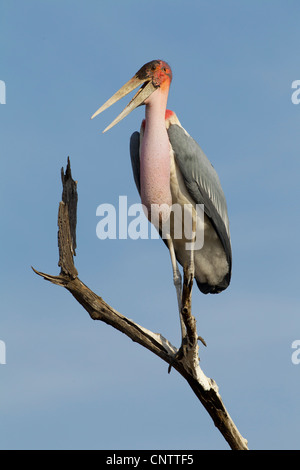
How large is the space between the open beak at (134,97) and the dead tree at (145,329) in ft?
3.54

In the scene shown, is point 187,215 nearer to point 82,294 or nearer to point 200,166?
point 200,166

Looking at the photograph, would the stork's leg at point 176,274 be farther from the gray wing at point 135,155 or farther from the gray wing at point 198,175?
the gray wing at point 135,155

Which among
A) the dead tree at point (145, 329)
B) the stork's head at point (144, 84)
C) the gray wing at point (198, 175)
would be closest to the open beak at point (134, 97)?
the stork's head at point (144, 84)

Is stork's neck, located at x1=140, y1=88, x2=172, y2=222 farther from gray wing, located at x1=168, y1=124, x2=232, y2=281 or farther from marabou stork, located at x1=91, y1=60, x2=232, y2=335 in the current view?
gray wing, located at x1=168, y1=124, x2=232, y2=281

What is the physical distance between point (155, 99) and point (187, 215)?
4.22 ft

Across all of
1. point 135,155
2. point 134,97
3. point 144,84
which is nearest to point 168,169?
point 135,155

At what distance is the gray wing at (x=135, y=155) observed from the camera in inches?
330

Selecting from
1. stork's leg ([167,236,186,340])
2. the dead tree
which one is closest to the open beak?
the dead tree

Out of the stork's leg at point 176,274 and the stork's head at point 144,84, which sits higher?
the stork's head at point 144,84

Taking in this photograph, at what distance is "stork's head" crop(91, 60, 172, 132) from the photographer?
8.01m

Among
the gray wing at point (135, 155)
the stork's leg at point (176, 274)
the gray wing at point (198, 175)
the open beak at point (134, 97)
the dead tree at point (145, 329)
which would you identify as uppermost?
the open beak at point (134, 97)

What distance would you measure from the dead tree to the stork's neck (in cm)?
88
